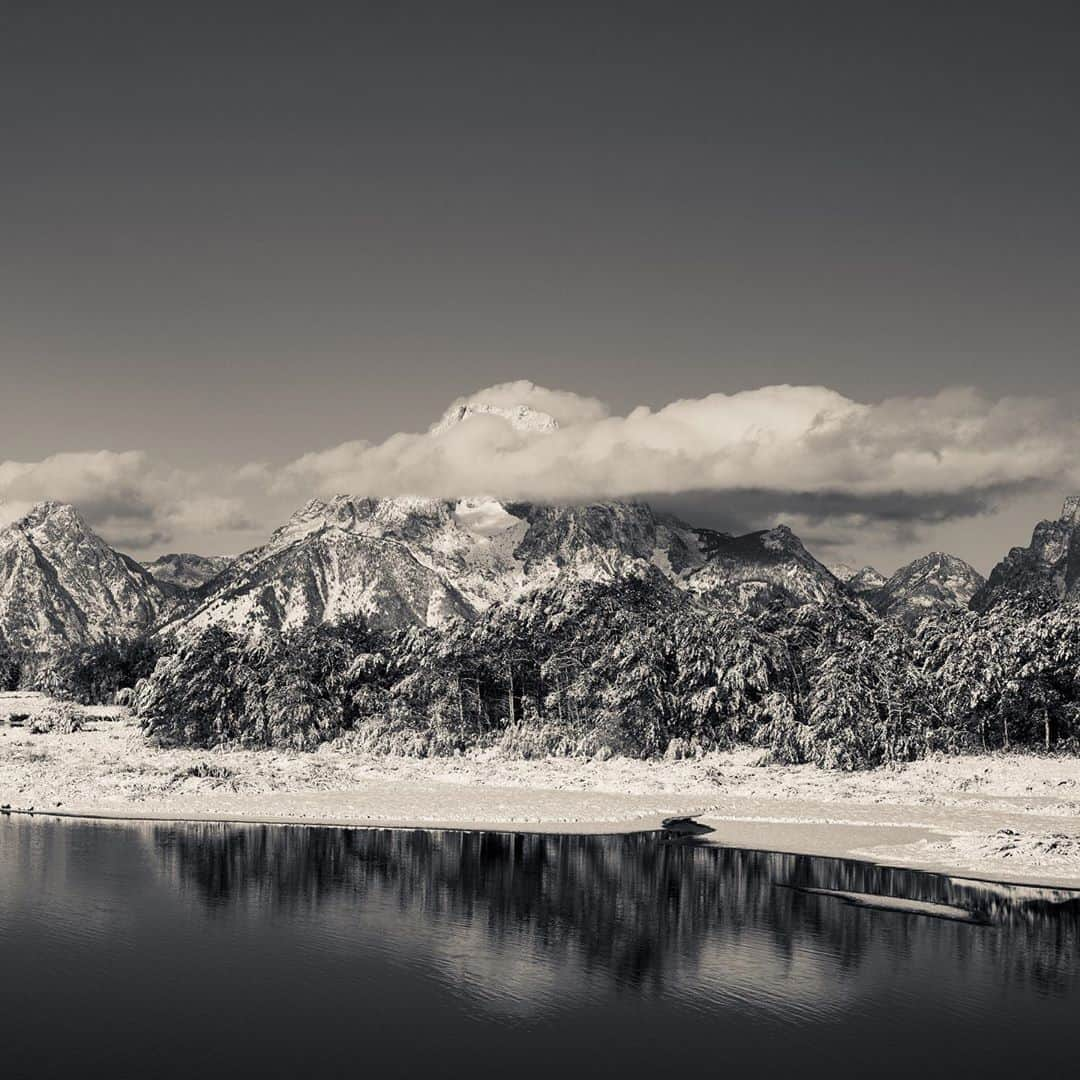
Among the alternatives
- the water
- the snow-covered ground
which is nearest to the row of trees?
the snow-covered ground

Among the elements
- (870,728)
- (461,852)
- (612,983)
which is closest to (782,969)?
(612,983)

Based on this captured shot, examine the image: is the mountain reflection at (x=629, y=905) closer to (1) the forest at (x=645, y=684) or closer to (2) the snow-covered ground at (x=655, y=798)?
(2) the snow-covered ground at (x=655, y=798)

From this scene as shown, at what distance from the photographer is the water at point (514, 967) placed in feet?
94.9

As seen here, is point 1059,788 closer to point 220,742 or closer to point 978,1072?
point 978,1072

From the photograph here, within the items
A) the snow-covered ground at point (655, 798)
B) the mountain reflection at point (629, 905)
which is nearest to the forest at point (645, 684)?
the snow-covered ground at point (655, 798)

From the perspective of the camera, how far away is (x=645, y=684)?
94.5m

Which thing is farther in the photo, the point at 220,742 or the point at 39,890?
the point at 220,742

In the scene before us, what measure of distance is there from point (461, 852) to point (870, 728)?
39.7 m

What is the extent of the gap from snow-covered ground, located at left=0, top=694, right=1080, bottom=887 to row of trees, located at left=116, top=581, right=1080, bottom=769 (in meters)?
3.87

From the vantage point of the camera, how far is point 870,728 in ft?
269

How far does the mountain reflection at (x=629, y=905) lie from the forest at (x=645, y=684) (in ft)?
110

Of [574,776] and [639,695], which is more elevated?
[639,695]

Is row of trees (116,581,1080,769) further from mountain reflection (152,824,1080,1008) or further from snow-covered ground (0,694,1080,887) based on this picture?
mountain reflection (152,824,1080,1008)

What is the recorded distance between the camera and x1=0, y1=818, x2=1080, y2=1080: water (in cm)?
2894
